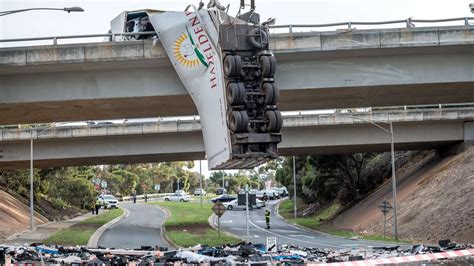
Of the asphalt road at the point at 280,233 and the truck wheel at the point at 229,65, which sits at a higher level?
the truck wheel at the point at 229,65

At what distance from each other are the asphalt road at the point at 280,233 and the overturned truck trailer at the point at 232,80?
15820 millimetres

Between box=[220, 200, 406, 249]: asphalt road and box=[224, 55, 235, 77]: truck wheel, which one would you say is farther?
box=[220, 200, 406, 249]: asphalt road

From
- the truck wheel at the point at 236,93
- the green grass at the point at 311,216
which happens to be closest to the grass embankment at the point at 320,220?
the green grass at the point at 311,216

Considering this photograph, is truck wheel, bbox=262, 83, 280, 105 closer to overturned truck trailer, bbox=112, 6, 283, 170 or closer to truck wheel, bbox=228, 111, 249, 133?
overturned truck trailer, bbox=112, 6, 283, 170

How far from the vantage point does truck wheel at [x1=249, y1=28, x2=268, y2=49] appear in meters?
20.3

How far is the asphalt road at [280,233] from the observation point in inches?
1559

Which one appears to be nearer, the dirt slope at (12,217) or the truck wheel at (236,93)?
the truck wheel at (236,93)

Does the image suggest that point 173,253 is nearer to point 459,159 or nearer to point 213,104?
point 213,104

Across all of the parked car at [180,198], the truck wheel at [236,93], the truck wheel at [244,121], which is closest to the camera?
the truck wheel at [236,93]

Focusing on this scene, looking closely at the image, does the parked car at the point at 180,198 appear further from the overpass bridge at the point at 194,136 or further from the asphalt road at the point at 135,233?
the overpass bridge at the point at 194,136

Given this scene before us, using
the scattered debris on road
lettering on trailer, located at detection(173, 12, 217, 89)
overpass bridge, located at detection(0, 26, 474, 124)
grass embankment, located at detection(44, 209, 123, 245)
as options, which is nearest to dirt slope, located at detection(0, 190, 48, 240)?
grass embankment, located at detection(44, 209, 123, 245)

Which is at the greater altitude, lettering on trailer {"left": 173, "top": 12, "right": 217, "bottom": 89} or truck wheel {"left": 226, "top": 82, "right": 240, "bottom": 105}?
lettering on trailer {"left": 173, "top": 12, "right": 217, "bottom": 89}

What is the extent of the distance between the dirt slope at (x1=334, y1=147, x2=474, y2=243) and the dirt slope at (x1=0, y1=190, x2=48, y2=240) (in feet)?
75.3

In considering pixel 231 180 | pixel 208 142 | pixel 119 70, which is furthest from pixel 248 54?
pixel 231 180
